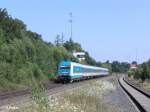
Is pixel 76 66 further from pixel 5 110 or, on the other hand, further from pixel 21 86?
pixel 5 110

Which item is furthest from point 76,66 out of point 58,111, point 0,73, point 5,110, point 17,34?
point 58,111

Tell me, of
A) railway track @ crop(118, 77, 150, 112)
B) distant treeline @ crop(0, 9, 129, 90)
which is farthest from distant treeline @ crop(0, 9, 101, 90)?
railway track @ crop(118, 77, 150, 112)

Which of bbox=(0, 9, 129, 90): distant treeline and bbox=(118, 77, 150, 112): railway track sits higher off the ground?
bbox=(0, 9, 129, 90): distant treeline

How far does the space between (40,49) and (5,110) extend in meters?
57.0

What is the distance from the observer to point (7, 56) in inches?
2335

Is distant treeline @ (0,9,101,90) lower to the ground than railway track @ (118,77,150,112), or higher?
higher

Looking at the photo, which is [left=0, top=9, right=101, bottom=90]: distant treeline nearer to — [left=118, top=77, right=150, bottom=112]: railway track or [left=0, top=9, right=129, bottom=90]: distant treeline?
Answer: [left=0, top=9, right=129, bottom=90]: distant treeline

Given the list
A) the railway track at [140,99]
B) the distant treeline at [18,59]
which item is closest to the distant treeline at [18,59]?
the distant treeline at [18,59]

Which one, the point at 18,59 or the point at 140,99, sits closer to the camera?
the point at 140,99

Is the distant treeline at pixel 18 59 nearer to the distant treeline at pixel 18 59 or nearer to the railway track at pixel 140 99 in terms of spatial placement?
the distant treeline at pixel 18 59

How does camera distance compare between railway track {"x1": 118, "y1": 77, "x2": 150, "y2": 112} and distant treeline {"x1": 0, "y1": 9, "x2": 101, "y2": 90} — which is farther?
distant treeline {"x1": 0, "y1": 9, "x2": 101, "y2": 90}

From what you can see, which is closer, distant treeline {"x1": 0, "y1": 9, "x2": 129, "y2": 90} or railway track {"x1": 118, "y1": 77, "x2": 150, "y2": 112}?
railway track {"x1": 118, "y1": 77, "x2": 150, "y2": 112}

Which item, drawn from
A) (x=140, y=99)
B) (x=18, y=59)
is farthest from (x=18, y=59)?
(x=140, y=99)

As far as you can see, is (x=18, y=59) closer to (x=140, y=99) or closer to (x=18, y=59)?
(x=18, y=59)
